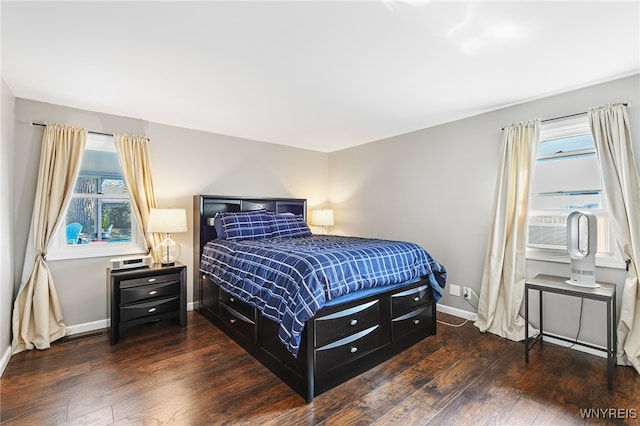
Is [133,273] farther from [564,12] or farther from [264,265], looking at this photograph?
[564,12]

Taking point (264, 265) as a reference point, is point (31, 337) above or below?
below

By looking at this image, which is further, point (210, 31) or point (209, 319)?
point (209, 319)

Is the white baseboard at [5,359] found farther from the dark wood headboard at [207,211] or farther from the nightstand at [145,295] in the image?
the dark wood headboard at [207,211]

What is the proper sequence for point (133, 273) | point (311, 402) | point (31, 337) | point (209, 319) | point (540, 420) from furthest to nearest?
1. point (209, 319)
2. point (133, 273)
3. point (31, 337)
4. point (311, 402)
5. point (540, 420)

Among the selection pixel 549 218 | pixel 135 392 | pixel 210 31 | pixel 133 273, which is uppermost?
pixel 210 31

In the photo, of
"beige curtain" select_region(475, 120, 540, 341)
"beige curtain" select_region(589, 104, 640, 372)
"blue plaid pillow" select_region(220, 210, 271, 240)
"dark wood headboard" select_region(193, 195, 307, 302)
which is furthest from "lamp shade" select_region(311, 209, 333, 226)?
"beige curtain" select_region(589, 104, 640, 372)

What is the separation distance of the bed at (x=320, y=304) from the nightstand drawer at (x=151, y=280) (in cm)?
37

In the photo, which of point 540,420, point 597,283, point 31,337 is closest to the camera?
point 540,420

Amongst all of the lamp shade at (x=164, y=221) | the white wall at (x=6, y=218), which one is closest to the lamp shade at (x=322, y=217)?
the lamp shade at (x=164, y=221)

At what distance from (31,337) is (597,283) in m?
5.08

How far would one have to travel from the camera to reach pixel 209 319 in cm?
349

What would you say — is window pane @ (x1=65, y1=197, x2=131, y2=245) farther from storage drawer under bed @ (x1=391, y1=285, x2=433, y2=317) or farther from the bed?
storage drawer under bed @ (x1=391, y1=285, x2=433, y2=317)


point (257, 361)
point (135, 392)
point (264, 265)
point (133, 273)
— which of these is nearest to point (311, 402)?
point (257, 361)

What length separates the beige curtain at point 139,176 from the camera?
338 centimetres
